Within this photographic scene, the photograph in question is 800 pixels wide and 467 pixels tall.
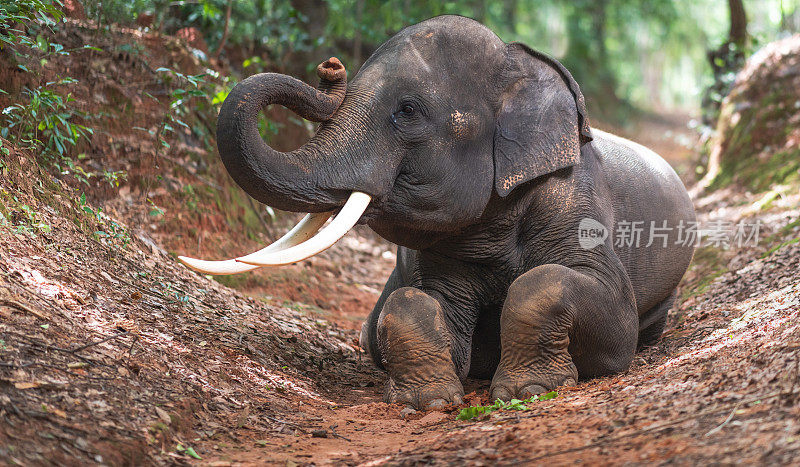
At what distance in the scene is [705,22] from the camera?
1903 inches

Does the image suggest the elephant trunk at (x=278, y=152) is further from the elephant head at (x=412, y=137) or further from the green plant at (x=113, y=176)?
the green plant at (x=113, y=176)

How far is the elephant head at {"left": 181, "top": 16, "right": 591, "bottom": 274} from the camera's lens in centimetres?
444

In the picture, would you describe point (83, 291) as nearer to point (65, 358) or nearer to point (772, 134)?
point (65, 358)

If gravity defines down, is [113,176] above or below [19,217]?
above

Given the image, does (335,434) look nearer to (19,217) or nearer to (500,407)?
(500,407)

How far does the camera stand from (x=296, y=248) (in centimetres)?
448

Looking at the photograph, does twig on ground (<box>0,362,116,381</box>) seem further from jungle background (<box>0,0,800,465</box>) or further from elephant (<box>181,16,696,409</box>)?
elephant (<box>181,16,696,409</box>)

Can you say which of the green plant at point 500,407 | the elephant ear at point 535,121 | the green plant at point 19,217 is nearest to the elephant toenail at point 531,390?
the green plant at point 500,407

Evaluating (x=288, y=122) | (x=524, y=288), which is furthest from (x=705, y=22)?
(x=524, y=288)

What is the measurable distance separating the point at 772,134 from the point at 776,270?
5530 mm

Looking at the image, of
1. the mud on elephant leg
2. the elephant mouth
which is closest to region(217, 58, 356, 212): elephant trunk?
the elephant mouth

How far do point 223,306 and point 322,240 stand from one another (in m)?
2.07

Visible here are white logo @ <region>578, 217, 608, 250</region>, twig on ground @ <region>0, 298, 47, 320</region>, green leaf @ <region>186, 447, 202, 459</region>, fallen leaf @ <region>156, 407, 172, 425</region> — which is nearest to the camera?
green leaf @ <region>186, 447, 202, 459</region>

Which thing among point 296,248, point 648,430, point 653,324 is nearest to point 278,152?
point 296,248
